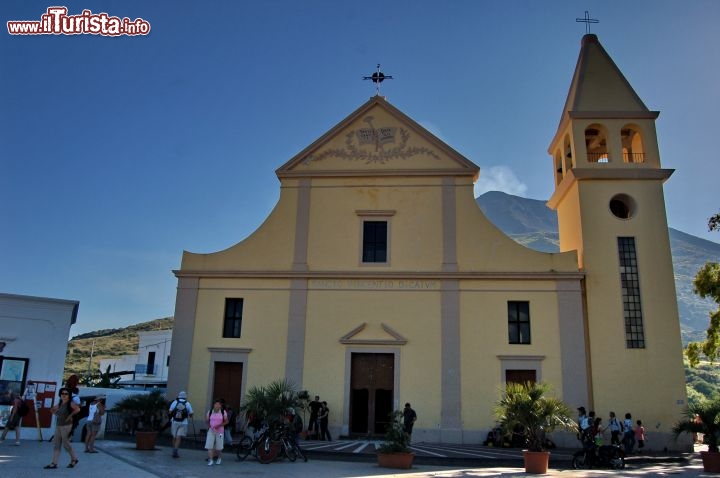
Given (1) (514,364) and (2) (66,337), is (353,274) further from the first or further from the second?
(2) (66,337)

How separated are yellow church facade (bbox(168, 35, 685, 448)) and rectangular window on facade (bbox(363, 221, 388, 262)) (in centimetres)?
6

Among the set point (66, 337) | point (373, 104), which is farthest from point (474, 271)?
point (66, 337)

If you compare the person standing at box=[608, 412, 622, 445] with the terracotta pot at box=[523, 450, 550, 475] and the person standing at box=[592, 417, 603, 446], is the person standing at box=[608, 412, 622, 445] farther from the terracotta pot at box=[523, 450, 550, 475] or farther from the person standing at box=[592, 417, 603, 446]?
the terracotta pot at box=[523, 450, 550, 475]

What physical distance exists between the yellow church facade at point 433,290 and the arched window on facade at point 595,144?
7 cm

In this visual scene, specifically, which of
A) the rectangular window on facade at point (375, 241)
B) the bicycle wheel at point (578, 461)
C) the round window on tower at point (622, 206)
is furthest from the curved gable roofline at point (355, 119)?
the bicycle wheel at point (578, 461)

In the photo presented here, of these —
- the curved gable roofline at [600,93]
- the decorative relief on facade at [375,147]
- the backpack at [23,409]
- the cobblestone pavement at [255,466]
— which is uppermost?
the curved gable roofline at [600,93]

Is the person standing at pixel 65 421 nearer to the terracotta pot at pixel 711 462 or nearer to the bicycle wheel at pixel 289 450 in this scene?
the bicycle wheel at pixel 289 450

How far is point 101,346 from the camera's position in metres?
72.4

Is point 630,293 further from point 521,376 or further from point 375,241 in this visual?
point 375,241

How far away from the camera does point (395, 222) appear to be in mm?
23156

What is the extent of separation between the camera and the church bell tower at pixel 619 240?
20438 mm

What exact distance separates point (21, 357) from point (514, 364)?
15.9 meters

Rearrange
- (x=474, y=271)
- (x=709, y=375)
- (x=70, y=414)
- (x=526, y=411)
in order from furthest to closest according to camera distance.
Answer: (x=709, y=375)
(x=474, y=271)
(x=526, y=411)
(x=70, y=414)

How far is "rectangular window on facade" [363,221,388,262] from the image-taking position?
2291 cm
